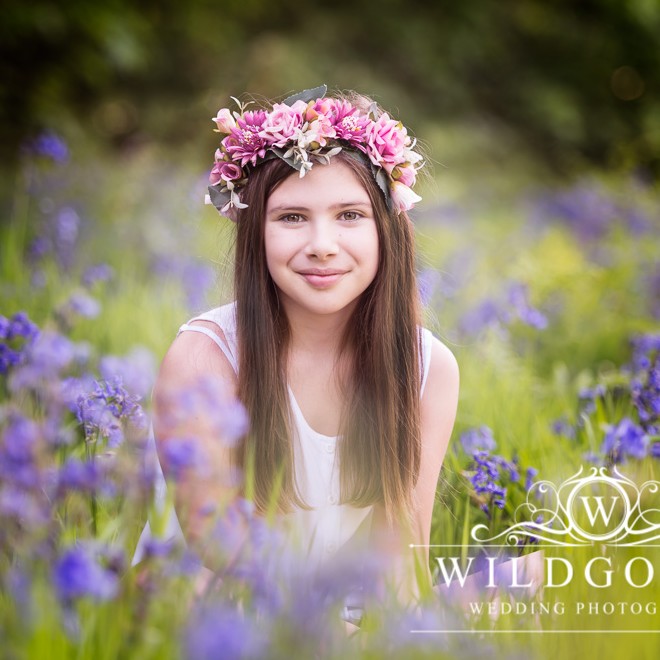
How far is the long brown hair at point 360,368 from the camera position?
2.27 metres

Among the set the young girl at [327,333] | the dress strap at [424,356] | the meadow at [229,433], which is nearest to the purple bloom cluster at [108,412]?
the meadow at [229,433]

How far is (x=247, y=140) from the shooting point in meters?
2.29

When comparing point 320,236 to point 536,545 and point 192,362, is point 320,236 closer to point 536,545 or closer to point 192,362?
point 192,362

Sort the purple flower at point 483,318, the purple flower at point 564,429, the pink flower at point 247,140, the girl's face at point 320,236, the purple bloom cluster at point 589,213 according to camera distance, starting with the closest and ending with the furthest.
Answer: the girl's face at point 320,236, the pink flower at point 247,140, the purple flower at point 564,429, the purple flower at point 483,318, the purple bloom cluster at point 589,213

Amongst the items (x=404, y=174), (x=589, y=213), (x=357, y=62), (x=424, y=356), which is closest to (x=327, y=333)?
(x=424, y=356)

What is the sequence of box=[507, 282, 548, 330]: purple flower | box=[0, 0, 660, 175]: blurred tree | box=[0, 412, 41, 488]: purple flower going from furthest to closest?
1. box=[0, 0, 660, 175]: blurred tree
2. box=[507, 282, 548, 330]: purple flower
3. box=[0, 412, 41, 488]: purple flower

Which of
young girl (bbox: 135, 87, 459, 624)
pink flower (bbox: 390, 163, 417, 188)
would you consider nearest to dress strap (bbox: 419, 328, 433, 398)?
young girl (bbox: 135, 87, 459, 624)

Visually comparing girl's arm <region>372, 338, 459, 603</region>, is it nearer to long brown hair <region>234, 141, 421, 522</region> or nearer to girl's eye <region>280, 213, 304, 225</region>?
long brown hair <region>234, 141, 421, 522</region>

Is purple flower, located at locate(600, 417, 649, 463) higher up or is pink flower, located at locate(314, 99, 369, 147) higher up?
pink flower, located at locate(314, 99, 369, 147)

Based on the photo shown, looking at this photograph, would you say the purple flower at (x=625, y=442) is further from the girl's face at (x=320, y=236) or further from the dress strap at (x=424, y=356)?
the girl's face at (x=320, y=236)

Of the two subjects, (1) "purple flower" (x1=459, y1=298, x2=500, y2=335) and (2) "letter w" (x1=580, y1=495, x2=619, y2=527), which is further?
(1) "purple flower" (x1=459, y1=298, x2=500, y2=335)

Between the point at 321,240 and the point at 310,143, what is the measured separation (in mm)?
278

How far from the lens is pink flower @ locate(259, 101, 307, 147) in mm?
2216

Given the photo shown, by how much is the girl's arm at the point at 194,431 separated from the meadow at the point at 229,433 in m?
0.04
